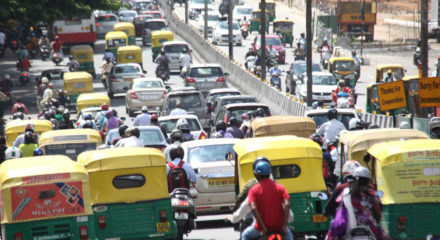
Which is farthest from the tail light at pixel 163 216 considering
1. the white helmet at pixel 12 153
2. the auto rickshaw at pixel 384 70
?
the auto rickshaw at pixel 384 70

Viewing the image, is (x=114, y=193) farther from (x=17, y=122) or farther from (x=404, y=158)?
(x=17, y=122)

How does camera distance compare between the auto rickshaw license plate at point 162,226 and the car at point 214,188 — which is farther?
the car at point 214,188

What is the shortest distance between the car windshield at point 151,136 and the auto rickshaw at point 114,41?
38.5 meters

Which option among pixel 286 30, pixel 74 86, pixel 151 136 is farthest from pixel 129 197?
pixel 286 30

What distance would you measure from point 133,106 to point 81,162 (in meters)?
23.7

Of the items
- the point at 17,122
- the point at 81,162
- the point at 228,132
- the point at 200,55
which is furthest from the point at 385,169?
the point at 200,55

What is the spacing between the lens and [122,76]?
43969 millimetres

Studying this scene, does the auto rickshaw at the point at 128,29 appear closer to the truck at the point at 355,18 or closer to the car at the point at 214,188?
the truck at the point at 355,18

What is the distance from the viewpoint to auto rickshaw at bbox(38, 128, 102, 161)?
19297 millimetres

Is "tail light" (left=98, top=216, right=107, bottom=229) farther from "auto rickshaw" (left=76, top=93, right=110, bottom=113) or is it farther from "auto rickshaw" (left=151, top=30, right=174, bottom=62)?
"auto rickshaw" (left=151, top=30, right=174, bottom=62)

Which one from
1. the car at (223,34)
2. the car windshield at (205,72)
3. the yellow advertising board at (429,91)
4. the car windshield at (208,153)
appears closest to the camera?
the car windshield at (208,153)

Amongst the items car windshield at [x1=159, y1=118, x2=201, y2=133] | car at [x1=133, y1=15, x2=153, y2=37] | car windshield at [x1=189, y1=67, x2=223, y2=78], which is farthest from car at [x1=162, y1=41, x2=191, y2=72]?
car windshield at [x1=159, y1=118, x2=201, y2=133]

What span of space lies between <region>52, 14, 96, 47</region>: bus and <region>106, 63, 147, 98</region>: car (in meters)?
18.4

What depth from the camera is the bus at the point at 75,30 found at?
203ft
